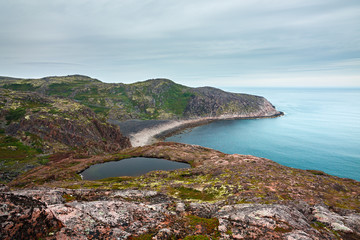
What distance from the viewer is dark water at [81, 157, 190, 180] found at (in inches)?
2877

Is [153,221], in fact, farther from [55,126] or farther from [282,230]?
[55,126]

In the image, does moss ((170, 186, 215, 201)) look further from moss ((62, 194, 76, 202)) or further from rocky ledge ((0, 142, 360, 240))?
moss ((62, 194, 76, 202))

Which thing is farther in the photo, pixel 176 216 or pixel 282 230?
pixel 176 216

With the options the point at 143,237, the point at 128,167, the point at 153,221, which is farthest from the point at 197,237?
the point at 128,167

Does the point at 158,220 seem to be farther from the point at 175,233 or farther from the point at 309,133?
the point at 309,133

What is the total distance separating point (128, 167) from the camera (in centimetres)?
8081

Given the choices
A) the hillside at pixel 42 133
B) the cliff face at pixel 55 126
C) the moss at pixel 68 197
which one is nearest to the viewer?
the moss at pixel 68 197

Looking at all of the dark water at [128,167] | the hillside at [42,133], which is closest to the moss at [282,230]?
the dark water at [128,167]

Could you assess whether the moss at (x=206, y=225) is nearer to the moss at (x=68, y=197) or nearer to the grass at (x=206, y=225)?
the grass at (x=206, y=225)

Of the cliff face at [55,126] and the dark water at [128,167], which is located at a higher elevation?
the cliff face at [55,126]

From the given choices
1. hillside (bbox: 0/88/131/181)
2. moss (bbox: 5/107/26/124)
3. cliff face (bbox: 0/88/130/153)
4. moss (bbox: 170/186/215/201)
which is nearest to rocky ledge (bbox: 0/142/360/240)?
moss (bbox: 170/186/215/201)

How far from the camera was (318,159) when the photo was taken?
129 metres

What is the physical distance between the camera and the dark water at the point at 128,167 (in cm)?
7308

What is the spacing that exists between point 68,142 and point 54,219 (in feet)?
415
